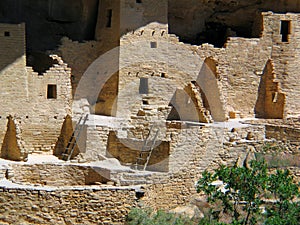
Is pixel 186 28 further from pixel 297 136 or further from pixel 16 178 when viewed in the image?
pixel 16 178

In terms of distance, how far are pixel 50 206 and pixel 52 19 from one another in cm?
820

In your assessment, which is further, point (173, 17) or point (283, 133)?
point (173, 17)

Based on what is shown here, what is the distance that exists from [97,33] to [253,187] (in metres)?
9.18

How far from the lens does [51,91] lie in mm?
21234

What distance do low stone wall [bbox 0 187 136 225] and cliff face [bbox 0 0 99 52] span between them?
6.86 meters

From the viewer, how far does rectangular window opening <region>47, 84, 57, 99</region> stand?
69.3 feet

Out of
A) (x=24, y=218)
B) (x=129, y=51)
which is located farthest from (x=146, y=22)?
(x=24, y=218)

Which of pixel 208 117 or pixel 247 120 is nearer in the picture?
pixel 208 117

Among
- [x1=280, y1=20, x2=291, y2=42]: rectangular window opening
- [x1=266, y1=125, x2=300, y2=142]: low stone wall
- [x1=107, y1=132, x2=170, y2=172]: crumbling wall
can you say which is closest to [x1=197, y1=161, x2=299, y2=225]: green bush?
[x1=107, y1=132, x2=170, y2=172]: crumbling wall

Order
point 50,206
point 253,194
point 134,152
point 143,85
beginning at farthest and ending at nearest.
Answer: point 143,85 → point 134,152 → point 50,206 → point 253,194

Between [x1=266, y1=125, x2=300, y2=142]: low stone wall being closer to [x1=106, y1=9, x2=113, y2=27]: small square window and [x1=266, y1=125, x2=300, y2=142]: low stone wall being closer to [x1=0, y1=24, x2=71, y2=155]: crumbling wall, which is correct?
[x1=106, y1=9, x2=113, y2=27]: small square window

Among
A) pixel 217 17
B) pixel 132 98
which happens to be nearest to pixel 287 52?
pixel 217 17

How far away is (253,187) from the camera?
1570 centimetres

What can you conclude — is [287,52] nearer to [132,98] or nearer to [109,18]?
[132,98]
